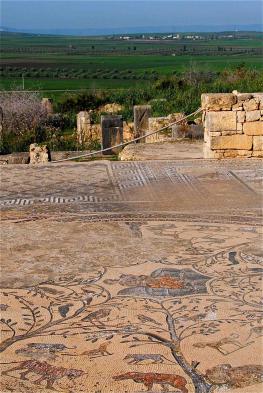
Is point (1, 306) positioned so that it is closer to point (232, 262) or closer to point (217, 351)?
point (217, 351)

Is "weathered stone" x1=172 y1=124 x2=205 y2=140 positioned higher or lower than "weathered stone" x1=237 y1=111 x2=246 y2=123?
lower

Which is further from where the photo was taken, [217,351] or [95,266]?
[95,266]

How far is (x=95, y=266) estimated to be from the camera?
211 inches

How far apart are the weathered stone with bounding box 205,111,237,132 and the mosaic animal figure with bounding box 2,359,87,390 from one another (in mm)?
6917

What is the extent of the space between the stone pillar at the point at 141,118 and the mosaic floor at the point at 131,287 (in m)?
8.35

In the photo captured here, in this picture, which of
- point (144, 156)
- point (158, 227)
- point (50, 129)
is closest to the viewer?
point (158, 227)

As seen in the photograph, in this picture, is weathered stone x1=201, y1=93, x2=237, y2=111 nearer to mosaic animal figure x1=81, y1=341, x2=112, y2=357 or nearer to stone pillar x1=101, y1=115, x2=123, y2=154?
stone pillar x1=101, y1=115, x2=123, y2=154

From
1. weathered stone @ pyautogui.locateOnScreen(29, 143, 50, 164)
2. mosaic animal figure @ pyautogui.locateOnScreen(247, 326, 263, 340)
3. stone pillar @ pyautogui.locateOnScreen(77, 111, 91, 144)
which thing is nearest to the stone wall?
weathered stone @ pyautogui.locateOnScreen(29, 143, 50, 164)

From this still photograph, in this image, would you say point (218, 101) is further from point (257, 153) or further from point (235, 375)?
point (235, 375)

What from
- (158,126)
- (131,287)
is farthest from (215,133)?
(131,287)

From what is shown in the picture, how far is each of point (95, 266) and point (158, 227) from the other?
1.24 m

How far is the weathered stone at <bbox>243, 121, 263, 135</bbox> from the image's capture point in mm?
10344

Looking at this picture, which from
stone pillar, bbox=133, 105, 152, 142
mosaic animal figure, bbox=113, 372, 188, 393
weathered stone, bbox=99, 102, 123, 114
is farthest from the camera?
weathered stone, bbox=99, 102, 123, 114

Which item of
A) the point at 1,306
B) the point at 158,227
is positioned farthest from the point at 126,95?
the point at 1,306
